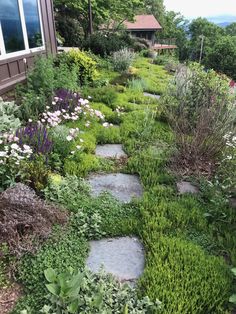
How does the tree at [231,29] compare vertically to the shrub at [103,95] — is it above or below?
below

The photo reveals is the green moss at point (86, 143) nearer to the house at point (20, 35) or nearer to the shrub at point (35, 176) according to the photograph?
the shrub at point (35, 176)

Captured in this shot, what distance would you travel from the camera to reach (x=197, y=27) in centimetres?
5697

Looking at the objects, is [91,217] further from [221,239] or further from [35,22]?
[35,22]

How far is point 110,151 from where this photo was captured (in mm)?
3715

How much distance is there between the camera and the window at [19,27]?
6.07 m

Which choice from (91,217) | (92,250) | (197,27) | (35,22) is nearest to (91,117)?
(91,217)

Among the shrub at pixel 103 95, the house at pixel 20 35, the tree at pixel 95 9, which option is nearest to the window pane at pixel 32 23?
the house at pixel 20 35

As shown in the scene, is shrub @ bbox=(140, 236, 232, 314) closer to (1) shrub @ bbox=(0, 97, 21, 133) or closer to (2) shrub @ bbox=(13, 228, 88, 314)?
(2) shrub @ bbox=(13, 228, 88, 314)

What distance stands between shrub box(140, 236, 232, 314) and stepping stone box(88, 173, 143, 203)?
72cm

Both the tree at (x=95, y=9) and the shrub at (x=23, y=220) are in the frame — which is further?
the tree at (x=95, y=9)

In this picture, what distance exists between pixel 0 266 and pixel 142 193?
142cm

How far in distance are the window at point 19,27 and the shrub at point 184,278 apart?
5.60 m

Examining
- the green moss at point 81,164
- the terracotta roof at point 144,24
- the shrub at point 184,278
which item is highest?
the terracotta roof at point 144,24

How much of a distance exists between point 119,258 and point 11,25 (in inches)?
244
